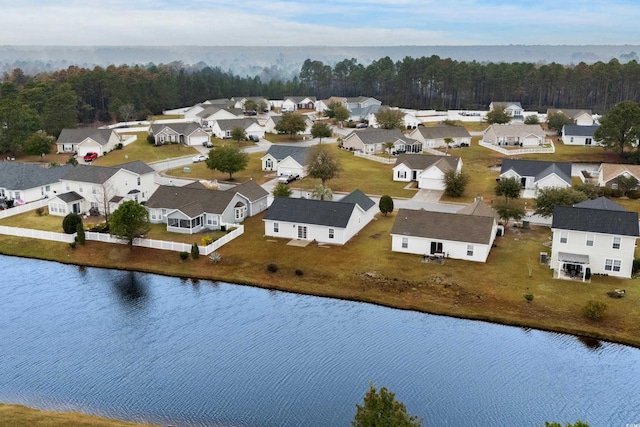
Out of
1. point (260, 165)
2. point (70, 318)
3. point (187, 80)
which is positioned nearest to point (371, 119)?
point (260, 165)

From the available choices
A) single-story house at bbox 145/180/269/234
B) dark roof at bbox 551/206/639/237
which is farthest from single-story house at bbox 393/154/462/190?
Result: dark roof at bbox 551/206/639/237

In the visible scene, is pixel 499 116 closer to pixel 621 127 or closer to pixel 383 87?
pixel 621 127

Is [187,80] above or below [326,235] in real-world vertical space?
above

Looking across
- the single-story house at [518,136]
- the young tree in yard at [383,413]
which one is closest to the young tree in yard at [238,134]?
the single-story house at [518,136]

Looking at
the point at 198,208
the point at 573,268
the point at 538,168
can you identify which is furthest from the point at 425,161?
the point at 573,268

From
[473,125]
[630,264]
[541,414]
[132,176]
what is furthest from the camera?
[473,125]

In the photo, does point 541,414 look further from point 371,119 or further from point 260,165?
point 371,119
